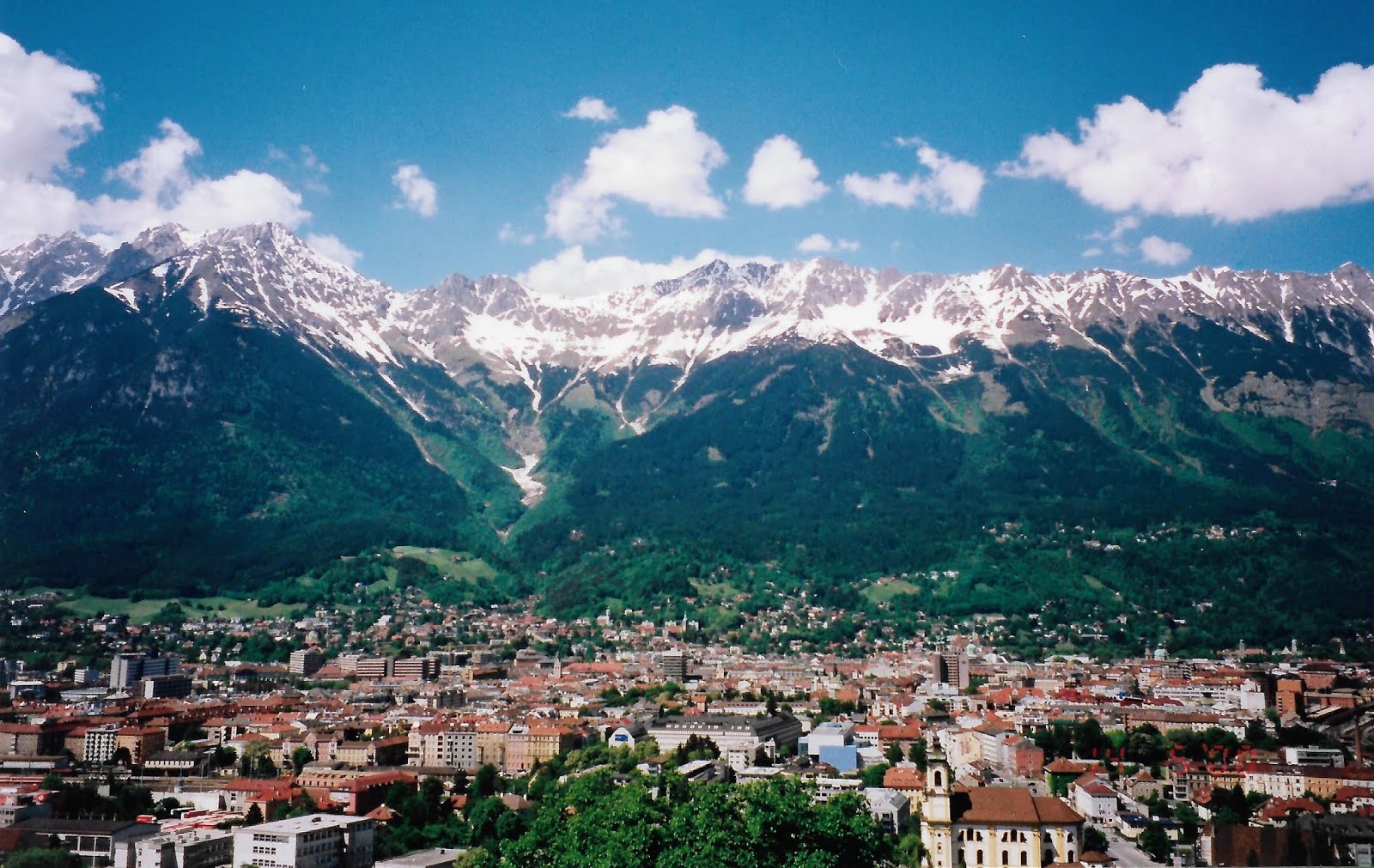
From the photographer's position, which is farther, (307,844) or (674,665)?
(674,665)

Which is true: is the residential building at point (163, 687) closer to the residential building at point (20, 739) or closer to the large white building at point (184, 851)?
the residential building at point (20, 739)

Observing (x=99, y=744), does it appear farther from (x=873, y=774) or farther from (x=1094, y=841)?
(x=1094, y=841)

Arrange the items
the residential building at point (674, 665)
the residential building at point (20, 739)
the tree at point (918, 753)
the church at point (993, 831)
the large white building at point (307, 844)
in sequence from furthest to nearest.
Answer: the residential building at point (674, 665)
the residential building at point (20, 739)
the tree at point (918, 753)
the large white building at point (307, 844)
the church at point (993, 831)

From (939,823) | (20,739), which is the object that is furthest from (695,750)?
(20,739)

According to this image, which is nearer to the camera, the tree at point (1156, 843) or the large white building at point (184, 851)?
the large white building at point (184, 851)

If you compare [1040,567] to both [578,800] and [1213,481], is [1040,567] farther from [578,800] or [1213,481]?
[578,800]

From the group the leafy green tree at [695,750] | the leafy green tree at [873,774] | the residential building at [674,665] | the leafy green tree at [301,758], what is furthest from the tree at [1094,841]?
the residential building at [674,665]

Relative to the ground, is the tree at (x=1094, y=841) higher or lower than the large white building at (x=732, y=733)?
lower
